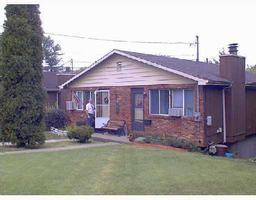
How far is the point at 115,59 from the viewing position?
21.7 m

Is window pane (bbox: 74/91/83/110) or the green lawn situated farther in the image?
window pane (bbox: 74/91/83/110)

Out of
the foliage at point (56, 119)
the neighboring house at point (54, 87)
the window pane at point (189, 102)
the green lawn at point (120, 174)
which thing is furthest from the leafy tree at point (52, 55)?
the green lawn at point (120, 174)

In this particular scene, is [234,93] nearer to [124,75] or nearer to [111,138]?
[124,75]

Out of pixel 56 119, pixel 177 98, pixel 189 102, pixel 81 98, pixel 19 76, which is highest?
pixel 19 76

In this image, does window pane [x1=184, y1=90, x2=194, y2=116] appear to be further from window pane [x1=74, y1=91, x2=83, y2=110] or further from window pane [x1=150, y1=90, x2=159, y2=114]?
window pane [x1=74, y1=91, x2=83, y2=110]

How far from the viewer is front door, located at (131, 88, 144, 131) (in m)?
20.2

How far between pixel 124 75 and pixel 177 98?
3.60 metres

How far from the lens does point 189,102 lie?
18.1 metres

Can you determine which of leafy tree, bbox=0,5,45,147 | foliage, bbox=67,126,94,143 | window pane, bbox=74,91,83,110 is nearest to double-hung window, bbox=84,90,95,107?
window pane, bbox=74,91,83,110

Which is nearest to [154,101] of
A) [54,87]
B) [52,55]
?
[54,87]

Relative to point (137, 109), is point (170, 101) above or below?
above

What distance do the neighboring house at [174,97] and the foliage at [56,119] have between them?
2716mm


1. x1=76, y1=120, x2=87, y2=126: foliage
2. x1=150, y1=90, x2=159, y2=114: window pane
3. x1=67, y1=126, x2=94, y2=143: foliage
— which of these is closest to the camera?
x1=67, y1=126, x2=94, y2=143: foliage

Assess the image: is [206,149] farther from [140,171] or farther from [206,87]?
[140,171]
